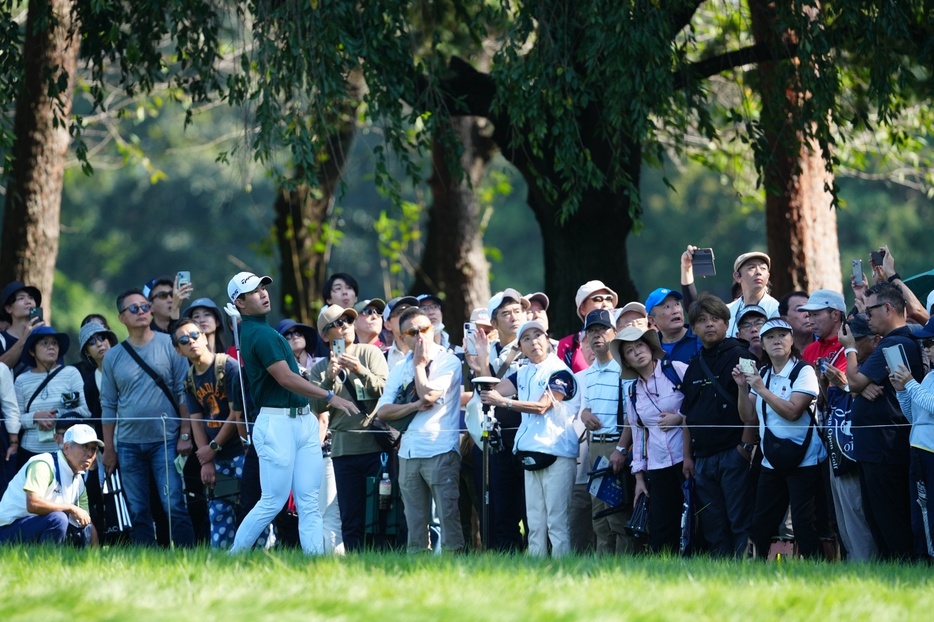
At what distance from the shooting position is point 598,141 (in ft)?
47.3

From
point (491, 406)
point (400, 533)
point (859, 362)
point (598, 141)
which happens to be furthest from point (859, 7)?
point (400, 533)

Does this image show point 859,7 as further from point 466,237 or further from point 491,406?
point 466,237

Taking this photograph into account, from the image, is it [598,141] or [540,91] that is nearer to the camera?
[540,91]

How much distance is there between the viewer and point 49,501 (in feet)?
36.9

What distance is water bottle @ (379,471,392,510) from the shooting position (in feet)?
39.9

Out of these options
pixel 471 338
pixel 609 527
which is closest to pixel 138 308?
pixel 471 338

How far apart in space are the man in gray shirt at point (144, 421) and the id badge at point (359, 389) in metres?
1.60

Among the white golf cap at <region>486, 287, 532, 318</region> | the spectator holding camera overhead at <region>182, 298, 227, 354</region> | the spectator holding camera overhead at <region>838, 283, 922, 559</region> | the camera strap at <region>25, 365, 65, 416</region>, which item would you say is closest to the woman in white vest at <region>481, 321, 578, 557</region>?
the white golf cap at <region>486, 287, 532, 318</region>

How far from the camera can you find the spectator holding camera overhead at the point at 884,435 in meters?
9.65

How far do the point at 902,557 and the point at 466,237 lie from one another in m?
12.4

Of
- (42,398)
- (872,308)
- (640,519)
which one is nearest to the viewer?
(872,308)

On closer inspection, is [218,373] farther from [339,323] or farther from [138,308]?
[339,323]

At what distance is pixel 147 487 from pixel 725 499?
208 inches

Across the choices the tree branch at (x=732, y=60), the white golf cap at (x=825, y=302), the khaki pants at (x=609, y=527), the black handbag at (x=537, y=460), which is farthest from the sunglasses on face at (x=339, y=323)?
the tree branch at (x=732, y=60)
